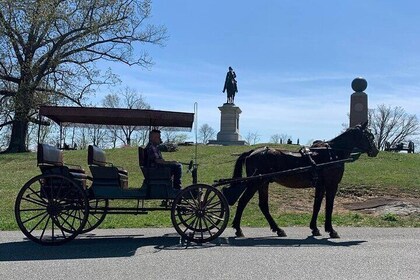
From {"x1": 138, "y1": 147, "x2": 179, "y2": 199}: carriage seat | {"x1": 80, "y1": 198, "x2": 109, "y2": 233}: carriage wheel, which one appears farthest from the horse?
{"x1": 80, "y1": 198, "x2": 109, "y2": 233}: carriage wheel

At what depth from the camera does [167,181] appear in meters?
8.95

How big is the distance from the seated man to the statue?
34141 mm

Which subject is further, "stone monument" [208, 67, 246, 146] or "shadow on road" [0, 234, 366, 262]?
"stone monument" [208, 67, 246, 146]

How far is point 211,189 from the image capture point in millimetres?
8648

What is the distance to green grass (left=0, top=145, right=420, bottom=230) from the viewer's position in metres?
A: 12.0

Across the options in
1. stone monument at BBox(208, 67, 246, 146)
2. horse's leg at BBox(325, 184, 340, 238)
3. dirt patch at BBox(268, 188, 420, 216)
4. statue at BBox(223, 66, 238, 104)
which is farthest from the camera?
statue at BBox(223, 66, 238, 104)

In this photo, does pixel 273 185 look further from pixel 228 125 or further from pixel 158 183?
pixel 228 125

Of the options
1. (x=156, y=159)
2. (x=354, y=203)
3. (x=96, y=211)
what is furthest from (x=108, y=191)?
(x=354, y=203)

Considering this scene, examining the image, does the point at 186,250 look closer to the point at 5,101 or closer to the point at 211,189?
the point at 211,189

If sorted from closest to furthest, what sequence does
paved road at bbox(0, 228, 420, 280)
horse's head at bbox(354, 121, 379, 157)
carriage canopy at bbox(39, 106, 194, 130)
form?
paved road at bbox(0, 228, 420, 280) → carriage canopy at bbox(39, 106, 194, 130) → horse's head at bbox(354, 121, 379, 157)

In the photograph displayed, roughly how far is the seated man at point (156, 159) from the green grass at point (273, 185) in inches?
105

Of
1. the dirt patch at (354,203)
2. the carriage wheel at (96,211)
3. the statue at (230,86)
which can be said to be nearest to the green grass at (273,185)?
the dirt patch at (354,203)

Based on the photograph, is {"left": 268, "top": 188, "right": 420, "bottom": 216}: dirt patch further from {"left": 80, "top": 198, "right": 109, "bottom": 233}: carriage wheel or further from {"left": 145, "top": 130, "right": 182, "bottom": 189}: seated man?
{"left": 80, "top": 198, "right": 109, "bottom": 233}: carriage wheel

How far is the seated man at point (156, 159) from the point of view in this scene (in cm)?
897
